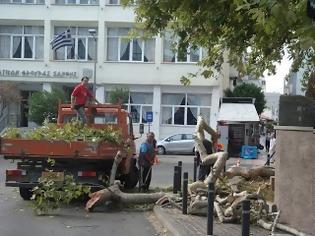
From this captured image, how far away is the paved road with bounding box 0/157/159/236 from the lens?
33.9 ft

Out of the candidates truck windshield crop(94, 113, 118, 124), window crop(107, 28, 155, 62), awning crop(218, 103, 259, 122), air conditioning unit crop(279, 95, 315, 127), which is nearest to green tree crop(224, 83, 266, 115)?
awning crop(218, 103, 259, 122)

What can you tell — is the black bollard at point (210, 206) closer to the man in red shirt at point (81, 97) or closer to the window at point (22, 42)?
the man in red shirt at point (81, 97)

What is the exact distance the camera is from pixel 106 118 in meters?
15.8

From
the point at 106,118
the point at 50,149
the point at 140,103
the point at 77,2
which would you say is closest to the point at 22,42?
the point at 77,2

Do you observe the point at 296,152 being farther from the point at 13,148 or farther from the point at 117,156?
the point at 13,148

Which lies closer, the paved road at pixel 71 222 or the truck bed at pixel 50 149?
the paved road at pixel 71 222

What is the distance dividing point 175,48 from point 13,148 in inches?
178

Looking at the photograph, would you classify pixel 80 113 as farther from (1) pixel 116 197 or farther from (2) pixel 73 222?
(2) pixel 73 222

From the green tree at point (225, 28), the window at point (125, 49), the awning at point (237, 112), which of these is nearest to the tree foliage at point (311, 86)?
the green tree at point (225, 28)

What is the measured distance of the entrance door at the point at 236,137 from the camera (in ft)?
136

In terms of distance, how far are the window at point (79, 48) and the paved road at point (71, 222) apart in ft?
110

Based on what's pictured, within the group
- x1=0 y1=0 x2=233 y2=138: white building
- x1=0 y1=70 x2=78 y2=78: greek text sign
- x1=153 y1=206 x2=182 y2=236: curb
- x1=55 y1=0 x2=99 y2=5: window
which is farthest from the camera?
x1=55 y1=0 x2=99 y2=5: window

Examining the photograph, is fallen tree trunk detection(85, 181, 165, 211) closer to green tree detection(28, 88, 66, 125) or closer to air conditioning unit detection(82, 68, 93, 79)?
green tree detection(28, 88, 66, 125)

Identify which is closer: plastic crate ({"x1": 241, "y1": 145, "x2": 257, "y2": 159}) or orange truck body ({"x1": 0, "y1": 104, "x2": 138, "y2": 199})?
orange truck body ({"x1": 0, "y1": 104, "x2": 138, "y2": 199})
